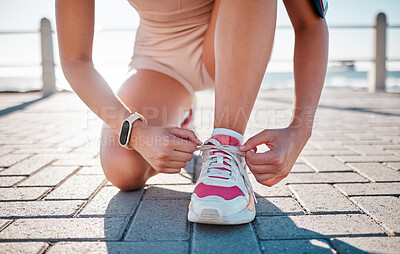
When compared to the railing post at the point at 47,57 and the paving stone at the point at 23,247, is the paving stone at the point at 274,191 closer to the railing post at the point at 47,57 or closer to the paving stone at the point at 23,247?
the paving stone at the point at 23,247

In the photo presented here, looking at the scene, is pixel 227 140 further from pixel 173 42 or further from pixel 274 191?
pixel 173 42

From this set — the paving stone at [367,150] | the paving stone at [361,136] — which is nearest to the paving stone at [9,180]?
the paving stone at [367,150]

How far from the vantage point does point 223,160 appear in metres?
1.12

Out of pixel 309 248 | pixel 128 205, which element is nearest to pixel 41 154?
pixel 128 205

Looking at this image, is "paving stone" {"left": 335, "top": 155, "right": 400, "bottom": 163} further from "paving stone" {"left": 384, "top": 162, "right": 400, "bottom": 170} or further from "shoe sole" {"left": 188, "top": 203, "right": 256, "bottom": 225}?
"shoe sole" {"left": 188, "top": 203, "right": 256, "bottom": 225}

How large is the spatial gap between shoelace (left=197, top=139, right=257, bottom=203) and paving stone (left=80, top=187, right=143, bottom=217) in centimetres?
34

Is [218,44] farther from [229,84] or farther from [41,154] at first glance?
[41,154]

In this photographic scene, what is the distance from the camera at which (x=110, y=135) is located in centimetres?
149

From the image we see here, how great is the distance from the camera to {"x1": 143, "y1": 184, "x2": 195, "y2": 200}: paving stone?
51.4 inches

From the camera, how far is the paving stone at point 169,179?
4.89 feet

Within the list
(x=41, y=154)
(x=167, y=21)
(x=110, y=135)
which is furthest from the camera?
(x=41, y=154)

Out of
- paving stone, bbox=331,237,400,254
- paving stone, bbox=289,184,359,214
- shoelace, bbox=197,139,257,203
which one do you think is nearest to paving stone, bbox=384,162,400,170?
paving stone, bbox=289,184,359,214

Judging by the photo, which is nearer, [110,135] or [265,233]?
[265,233]

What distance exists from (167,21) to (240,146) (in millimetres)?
959
